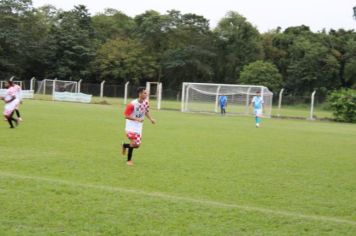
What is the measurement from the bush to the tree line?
28393 millimetres

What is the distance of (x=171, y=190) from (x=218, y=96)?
103ft

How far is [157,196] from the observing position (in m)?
7.34

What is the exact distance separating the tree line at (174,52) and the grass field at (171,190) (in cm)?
5271

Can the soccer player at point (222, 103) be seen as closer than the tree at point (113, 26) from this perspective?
Yes

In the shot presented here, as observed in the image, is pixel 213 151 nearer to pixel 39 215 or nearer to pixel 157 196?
pixel 157 196

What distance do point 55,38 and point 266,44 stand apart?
3048 cm

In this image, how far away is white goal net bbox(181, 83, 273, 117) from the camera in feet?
127

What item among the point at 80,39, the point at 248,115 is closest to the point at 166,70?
the point at 80,39

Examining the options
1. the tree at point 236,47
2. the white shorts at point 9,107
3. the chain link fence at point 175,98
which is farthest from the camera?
the tree at point 236,47

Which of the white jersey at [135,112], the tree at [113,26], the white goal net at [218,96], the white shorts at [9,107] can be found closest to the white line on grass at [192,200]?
the white jersey at [135,112]

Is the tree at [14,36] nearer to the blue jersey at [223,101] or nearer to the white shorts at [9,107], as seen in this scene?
the blue jersey at [223,101]

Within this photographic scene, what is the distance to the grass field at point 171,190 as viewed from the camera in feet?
19.4

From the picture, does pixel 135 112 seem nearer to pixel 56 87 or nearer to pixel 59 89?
pixel 56 87

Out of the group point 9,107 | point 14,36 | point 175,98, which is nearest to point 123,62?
point 175,98
